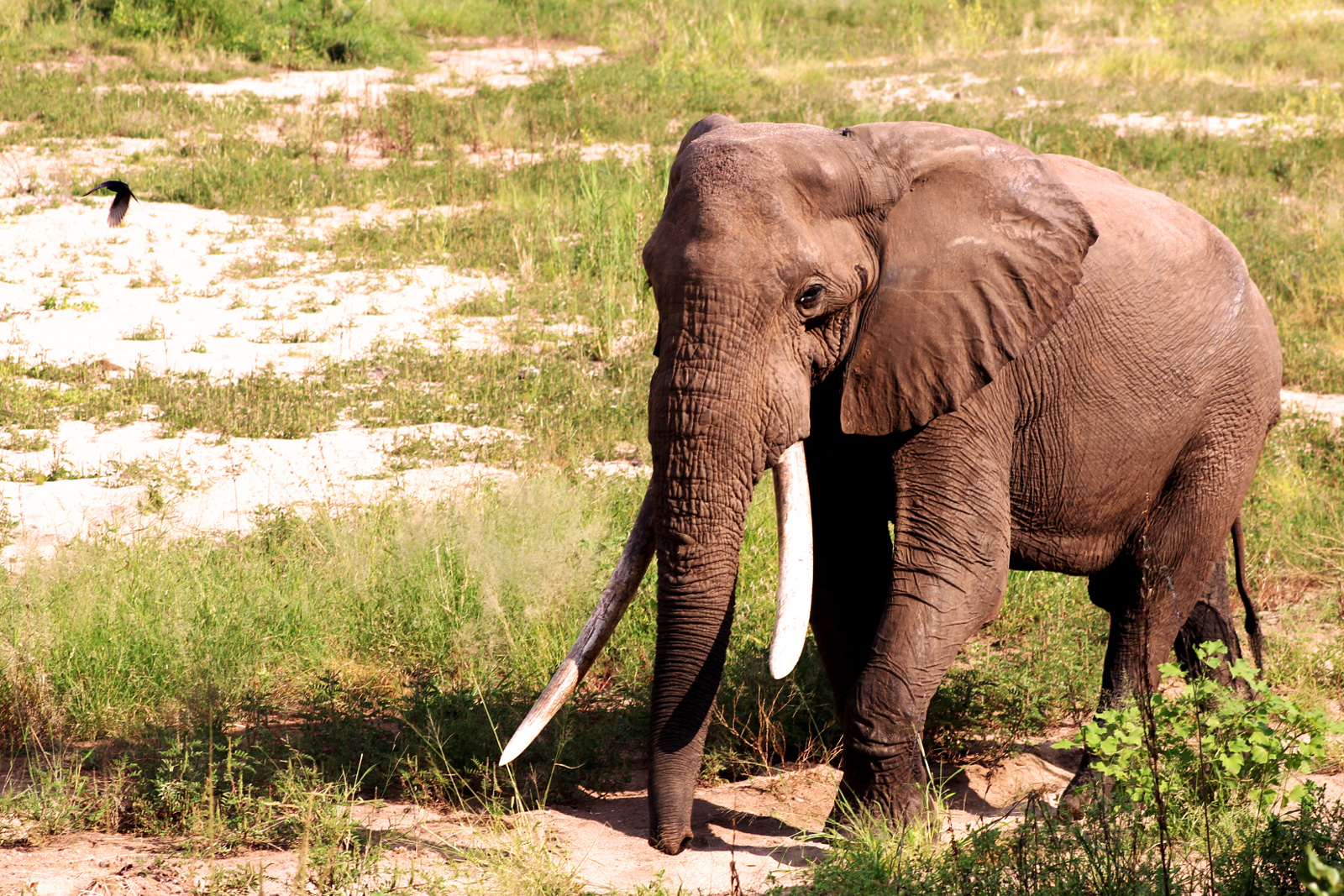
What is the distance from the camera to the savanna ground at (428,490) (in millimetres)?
4176

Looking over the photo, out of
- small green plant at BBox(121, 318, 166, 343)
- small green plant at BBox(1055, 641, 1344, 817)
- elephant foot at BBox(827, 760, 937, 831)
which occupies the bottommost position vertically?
small green plant at BBox(121, 318, 166, 343)

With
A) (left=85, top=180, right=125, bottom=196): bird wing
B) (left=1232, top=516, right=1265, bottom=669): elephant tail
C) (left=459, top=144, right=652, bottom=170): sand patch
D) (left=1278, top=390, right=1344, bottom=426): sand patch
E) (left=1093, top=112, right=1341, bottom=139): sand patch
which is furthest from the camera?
(left=1093, top=112, right=1341, bottom=139): sand patch

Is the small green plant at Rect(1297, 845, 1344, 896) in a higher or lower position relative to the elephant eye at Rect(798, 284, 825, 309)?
lower

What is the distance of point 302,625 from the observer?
18.6 ft

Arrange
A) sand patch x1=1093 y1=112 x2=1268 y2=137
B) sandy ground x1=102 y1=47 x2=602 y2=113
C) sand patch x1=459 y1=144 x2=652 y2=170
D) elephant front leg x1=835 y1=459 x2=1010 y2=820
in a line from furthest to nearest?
sandy ground x1=102 y1=47 x2=602 y2=113 < sand patch x1=1093 y1=112 x2=1268 y2=137 < sand patch x1=459 y1=144 x2=652 y2=170 < elephant front leg x1=835 y1=459 x2=1010 y2=820

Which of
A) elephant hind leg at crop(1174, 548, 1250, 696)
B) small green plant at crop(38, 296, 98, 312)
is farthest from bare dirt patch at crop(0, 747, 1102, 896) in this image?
small green plant at crop(38, 296, 98, 312)

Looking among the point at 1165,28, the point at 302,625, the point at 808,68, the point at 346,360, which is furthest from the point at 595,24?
the point at 302,625

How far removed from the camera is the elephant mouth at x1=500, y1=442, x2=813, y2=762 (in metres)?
3.69

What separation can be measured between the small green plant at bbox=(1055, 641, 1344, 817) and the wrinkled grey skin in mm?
432

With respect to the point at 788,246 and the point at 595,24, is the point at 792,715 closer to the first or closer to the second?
the point at 788,246

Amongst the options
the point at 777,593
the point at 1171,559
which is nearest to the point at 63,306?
the point at 777,593

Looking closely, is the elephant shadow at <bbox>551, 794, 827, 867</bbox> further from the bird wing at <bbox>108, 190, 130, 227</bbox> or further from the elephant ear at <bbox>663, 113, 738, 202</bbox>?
the bird wing at <bbox>108, 190, 130, 227</bbox>

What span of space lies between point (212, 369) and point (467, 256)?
2.69 metres

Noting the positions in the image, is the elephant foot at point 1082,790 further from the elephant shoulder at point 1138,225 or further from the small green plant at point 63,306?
the small green plant at point 63,306
